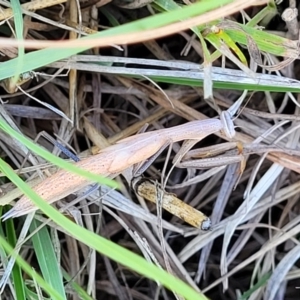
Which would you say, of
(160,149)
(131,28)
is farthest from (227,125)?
(131,28)

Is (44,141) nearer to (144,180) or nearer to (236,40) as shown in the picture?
(144,180)

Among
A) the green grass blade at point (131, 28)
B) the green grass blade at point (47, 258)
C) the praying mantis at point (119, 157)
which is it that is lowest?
the green grass blade at point (47, 258)

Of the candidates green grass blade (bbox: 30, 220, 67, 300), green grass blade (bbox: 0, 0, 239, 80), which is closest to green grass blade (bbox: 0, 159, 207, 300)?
green grass blade (bbox: 0, 0, 239, 80)

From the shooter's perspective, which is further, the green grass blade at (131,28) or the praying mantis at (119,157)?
the praying mantis at (119,157)

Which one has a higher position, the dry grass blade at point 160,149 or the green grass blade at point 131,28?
the green grass blade at point 131,28

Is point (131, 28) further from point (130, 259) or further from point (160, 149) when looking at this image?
point (160, 149)

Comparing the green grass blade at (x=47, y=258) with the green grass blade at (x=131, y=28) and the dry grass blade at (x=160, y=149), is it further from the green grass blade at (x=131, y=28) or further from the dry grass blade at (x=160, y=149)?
the green grass blade at (x=131, y=28)

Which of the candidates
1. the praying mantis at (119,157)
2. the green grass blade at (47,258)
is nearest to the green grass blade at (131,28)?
the praying mantis at (119,157)

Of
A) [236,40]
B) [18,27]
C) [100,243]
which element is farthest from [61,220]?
[236,40]
